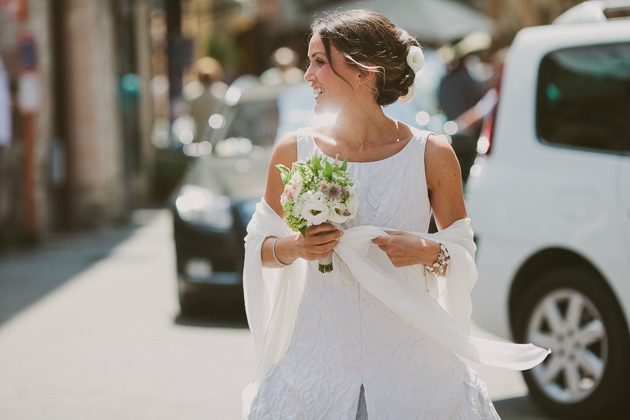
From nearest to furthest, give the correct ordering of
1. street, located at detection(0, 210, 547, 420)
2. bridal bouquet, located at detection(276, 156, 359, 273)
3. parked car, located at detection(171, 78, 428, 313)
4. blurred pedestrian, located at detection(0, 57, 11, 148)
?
1. bridal bouquet, located at detection(276, 156, 359, 273)
2. street, located at detection(0, 210, 547, 420)
3. parked car, located at detection(171, 78, 428, 313)
4. blurred pedestrian, located at detection(0, 57, 11, 148)

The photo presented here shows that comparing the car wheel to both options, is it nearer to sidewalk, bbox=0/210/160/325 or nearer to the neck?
the neck

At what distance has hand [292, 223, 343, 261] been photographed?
292 cm

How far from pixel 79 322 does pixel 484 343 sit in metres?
5.88

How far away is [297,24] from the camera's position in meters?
29.2

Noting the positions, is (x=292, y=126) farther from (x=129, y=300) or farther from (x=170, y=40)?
(x=170, y=40)

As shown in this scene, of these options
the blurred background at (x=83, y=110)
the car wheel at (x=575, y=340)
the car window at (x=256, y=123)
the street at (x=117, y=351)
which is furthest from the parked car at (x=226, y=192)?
the blurred background at (x=83, y=110)

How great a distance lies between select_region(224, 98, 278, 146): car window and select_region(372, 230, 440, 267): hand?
647 cm

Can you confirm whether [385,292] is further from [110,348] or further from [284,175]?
[110,348]

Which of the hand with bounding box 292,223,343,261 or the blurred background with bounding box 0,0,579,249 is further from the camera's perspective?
the blurred background with bounding box 0,0,579,249

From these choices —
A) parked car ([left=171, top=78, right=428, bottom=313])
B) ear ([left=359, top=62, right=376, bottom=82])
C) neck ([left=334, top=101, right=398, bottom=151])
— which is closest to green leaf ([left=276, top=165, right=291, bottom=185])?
neck ([left=334, top=101, right=398, bottom=151])

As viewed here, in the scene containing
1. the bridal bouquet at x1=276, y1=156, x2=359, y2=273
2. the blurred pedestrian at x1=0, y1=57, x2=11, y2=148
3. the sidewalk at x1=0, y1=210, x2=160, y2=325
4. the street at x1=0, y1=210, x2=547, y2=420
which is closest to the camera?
the bridal bouquet at x1=276, y1=156, x2=359, y2=273

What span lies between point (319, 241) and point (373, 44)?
0.56 metres

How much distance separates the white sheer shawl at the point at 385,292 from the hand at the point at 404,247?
3 centimetres

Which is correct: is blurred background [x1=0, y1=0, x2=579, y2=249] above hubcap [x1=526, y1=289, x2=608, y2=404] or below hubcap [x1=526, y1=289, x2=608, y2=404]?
below
